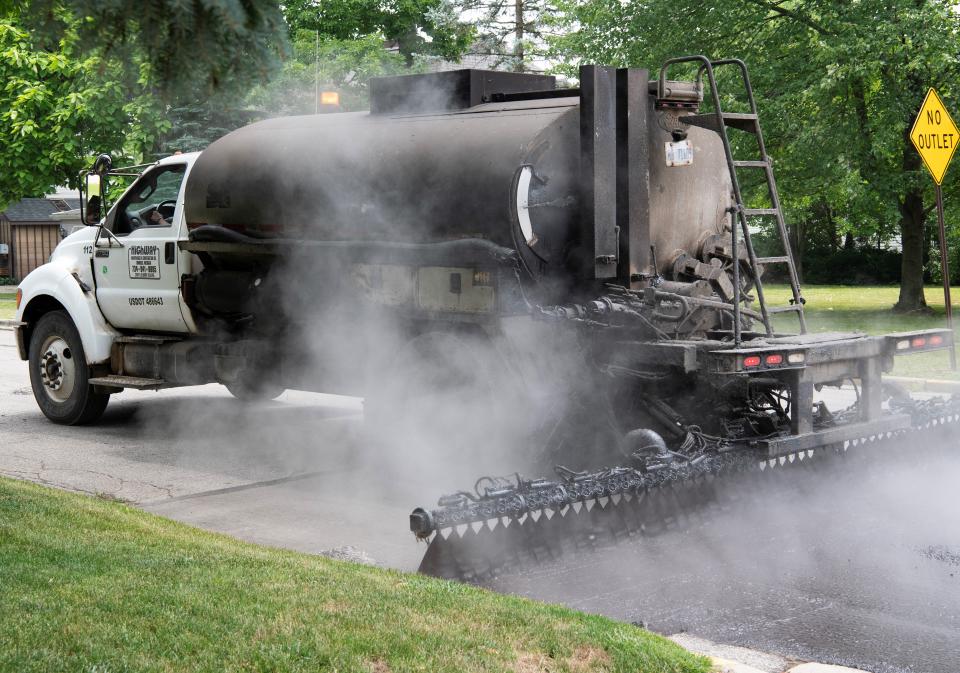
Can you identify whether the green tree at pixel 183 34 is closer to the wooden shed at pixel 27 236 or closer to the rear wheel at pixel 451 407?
the rear wheel at pixel 451 407

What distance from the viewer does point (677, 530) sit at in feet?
20.9

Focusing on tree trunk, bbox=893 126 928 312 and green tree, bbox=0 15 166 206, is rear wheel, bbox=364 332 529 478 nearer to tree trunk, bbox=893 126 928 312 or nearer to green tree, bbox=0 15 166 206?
green tree, bbox=0 15 166 206

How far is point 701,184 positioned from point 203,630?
549cm

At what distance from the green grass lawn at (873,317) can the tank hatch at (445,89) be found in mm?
7169

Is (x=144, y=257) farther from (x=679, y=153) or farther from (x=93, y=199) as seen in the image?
(x=679, y=153)

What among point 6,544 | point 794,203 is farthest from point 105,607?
point 794,203

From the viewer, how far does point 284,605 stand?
4.70 meters

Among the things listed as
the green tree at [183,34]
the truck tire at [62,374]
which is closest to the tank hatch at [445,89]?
the green tree at [183,34]

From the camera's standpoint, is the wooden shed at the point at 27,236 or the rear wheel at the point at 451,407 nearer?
the rear wheel at the point at 451,407

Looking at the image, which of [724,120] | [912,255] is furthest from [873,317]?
[724,120]

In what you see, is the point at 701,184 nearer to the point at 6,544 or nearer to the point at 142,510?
the point at 142,510

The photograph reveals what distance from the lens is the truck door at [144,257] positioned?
10.3m

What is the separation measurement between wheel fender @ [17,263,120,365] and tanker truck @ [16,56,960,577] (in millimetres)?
1502

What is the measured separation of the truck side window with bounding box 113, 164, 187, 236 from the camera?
10391mm
